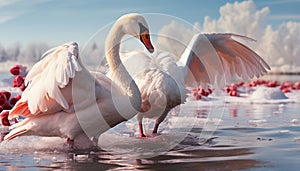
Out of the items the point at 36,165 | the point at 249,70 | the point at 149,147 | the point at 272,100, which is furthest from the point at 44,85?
the point at 272,100

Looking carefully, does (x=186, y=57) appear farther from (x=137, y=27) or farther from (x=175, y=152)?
(x=175, y=152)

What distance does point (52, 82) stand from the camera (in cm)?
479

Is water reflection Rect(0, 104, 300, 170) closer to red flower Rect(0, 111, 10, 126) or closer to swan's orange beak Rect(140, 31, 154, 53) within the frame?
swan's orange beak Rect(140, 31, 154, 53)

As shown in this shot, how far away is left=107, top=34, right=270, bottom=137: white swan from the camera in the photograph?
611 centimetres

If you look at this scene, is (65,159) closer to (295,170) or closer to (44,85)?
(44,85)

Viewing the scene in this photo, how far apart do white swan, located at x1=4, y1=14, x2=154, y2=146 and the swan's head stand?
54cm

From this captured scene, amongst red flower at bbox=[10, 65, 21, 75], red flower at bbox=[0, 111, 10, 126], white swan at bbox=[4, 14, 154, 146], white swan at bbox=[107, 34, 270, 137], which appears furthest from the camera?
red flower at bbox=[10, 65, 21, 75]

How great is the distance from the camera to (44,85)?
4.88 m

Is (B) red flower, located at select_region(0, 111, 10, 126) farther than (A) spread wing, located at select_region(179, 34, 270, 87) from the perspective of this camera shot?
No

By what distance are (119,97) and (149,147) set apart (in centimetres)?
64

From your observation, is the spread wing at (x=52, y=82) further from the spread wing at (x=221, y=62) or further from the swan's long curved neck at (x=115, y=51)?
the spread wing at (x=221, y=62)

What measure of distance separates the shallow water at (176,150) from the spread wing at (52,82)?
447 mm

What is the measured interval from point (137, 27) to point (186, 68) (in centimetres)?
164

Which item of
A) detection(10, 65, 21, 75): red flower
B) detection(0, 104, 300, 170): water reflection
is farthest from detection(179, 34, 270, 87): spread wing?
detection(10, 65, 21, 75): red flower
